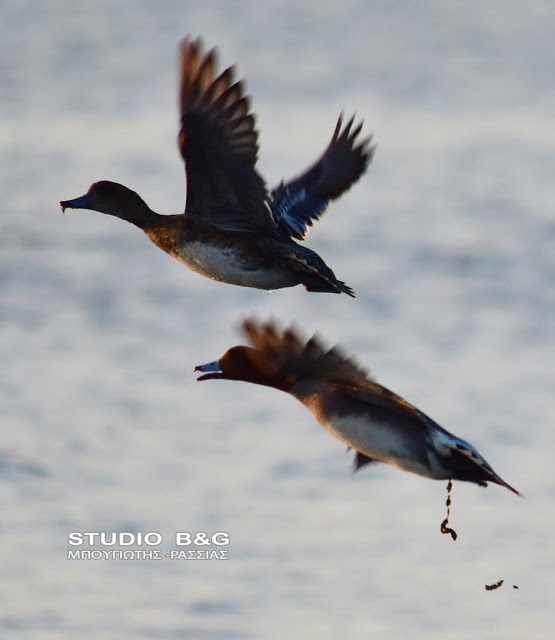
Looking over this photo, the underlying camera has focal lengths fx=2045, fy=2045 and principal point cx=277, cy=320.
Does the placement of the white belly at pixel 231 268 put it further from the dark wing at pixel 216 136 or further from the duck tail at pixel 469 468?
the duck tail at pixel 469 468

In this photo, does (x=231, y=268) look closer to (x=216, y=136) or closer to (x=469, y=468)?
(x=216, y=136)

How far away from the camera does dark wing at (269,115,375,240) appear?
33.7 ft

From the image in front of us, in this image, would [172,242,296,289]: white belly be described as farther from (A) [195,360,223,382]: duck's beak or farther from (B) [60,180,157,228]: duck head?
(B) [60,180,157,228]: duck head

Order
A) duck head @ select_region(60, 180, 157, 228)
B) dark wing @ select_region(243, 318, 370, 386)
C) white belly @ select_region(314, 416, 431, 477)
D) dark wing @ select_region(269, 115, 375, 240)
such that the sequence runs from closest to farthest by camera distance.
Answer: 1. dark wing @ select_region(243, 318, 370, 386)
2. white belly @ select_region(314, 416, 431, 477)
3. duck head @ select_region(60, 180, 157, 228)
4. dark wing @ select_region(269, 115, 375, 240)

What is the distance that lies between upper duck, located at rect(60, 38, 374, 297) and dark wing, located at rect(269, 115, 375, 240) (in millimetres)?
625

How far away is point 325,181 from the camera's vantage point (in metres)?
10.4

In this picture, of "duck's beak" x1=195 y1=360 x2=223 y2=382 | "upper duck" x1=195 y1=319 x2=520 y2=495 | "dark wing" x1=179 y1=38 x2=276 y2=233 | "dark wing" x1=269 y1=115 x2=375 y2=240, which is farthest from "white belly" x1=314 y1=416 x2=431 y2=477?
"dark wing" x1=269 y1=115 x2=375 y2=240

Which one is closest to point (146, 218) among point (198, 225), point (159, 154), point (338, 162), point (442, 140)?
point (198, 225)

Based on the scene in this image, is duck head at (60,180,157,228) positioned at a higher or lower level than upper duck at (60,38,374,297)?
higher

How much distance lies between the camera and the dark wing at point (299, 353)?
7891 mm

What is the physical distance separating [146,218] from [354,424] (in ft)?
5.76

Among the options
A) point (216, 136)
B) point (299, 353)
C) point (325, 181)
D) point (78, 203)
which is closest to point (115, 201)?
point (78, 203)

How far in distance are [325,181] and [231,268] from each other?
1651 mm

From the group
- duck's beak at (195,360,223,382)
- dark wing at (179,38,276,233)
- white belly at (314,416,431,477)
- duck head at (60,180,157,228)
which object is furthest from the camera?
duck head at (60,180,157,228)
